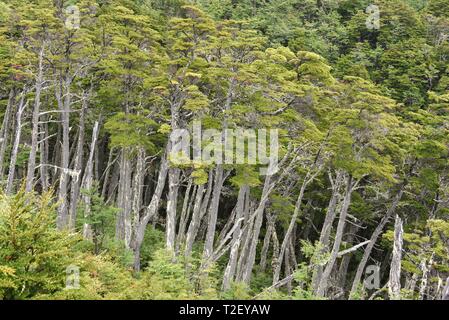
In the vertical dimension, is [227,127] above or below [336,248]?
above

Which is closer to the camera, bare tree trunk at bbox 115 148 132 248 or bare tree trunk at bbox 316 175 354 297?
bare tree trunk at bbox 316 175 354 297

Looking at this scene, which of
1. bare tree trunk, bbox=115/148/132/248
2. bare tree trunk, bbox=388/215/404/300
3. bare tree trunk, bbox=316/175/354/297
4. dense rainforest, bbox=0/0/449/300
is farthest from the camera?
bare tree trunk, bbox=115/148/132/248

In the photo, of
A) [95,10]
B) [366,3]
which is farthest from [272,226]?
[366,3]

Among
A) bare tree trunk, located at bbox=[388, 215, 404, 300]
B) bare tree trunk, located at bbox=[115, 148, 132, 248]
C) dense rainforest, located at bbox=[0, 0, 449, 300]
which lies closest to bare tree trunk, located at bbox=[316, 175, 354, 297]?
dense rainforest, located at bbox=[0, 0, 449, 300]

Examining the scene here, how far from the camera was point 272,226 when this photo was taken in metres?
25.2

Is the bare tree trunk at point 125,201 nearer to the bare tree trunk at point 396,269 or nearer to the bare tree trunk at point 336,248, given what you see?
the bare tree trunk at point 336,248

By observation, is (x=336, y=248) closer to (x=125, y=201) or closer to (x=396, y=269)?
(x=396, y=269)

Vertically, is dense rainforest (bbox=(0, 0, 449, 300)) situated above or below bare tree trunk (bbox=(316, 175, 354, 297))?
above

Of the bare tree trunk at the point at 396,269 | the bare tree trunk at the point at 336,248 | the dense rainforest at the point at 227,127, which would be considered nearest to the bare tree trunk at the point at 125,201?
the dense rainforest at the point at 227,127

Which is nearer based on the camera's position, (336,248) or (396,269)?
(396,269)

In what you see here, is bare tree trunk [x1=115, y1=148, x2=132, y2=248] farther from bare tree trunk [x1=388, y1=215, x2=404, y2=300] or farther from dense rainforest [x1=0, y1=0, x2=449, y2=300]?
bare tree trunk [x1=388, y1=215, x2=404, y2=300]

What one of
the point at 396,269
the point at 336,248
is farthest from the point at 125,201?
the point at 396,269

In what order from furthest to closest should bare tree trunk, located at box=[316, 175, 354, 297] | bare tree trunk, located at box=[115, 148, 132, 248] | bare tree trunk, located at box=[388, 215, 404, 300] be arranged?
1. bare tree trunk, located at box=[115, 148, 132, 248]
2. bare tree trunk, located at box=[316, 175, 354, 297]
3. bare tree trunk, located at box=[388, 215, 404, 300]
